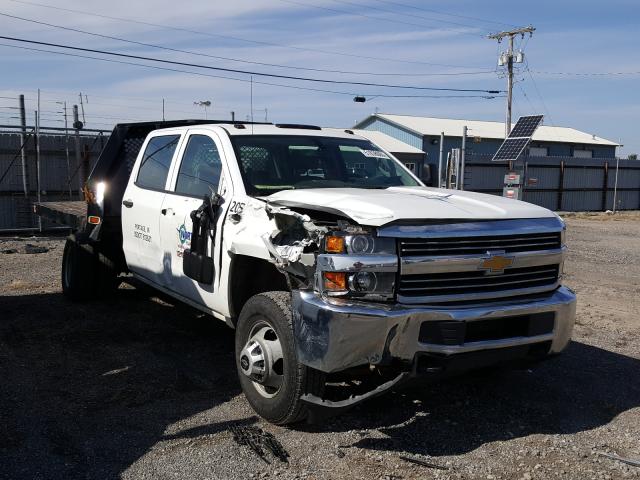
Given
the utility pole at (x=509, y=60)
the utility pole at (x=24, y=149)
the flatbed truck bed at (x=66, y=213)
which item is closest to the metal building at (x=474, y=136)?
the utility pole at (x=509, y=60)

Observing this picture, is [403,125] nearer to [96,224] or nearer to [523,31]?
[523,31]

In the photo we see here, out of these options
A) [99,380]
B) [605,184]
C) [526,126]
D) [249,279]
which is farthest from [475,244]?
[605,184]

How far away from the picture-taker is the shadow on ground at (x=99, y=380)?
3.91 m

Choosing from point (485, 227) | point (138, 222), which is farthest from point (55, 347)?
point (485, 227)

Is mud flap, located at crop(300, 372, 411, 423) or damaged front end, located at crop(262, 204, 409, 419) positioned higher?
damaged front end, located at crop(262, 204, 409, 419)

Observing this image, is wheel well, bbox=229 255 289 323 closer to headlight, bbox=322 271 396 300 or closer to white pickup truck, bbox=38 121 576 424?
white pickup truck, bbox=38 121 576 424

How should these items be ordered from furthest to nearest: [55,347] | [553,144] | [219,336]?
[553,144]
[219,336]
[55,347]

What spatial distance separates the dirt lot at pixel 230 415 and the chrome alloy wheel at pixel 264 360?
28 centimetres

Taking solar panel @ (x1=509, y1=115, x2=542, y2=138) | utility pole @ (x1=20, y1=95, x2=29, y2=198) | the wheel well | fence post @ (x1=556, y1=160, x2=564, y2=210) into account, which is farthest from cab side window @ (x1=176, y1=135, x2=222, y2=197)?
fence post @ (x1=556, y1=160, x2=564, y2=210)

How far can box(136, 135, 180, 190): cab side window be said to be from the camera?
237 inches

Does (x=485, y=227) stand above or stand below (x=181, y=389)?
above

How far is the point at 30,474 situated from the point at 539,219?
11.0 feet

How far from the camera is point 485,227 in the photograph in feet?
13.1

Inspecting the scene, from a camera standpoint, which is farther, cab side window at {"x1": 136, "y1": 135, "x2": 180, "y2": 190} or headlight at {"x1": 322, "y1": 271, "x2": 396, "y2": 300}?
cab side window at {"x1": 136, "y1": 135, "x2": 180, "y2": 190}
